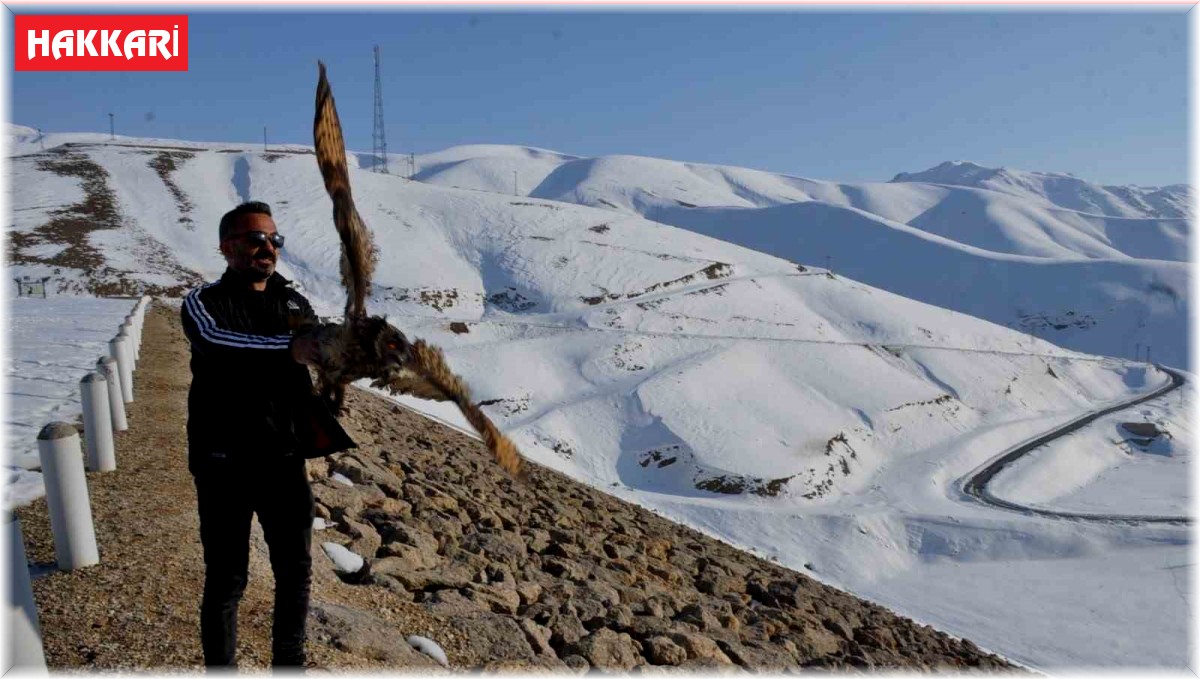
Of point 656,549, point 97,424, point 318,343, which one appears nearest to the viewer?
point 318,343

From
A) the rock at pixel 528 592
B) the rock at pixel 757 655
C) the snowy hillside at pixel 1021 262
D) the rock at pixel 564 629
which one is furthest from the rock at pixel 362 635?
the snowy hillside at pixel 1021 262

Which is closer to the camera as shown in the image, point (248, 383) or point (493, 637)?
point (248, 383)

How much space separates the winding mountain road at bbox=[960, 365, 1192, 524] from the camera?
2853 cm

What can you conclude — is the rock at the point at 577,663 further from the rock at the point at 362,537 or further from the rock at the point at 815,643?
the rock at the point at 815,643

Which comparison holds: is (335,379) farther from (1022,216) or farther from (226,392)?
(1022,216)

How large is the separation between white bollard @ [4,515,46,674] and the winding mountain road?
3201cm

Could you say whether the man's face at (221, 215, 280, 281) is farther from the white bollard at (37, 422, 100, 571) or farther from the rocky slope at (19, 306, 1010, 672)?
the white bollard at (37, 422, 100, 571)

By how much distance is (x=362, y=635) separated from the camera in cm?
489

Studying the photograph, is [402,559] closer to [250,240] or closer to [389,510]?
[389,510]

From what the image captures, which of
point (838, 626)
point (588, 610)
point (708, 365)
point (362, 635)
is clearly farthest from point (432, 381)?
point (708, 365)

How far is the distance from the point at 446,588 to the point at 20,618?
331 cm

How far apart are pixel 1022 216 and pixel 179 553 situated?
221 metres

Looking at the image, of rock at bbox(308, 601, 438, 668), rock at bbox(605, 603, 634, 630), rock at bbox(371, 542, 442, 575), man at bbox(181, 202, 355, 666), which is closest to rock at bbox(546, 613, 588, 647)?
rock at bbox(605, 603, 634, 630)

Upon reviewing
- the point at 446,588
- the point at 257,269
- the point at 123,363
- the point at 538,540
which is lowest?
the point at 538,540
